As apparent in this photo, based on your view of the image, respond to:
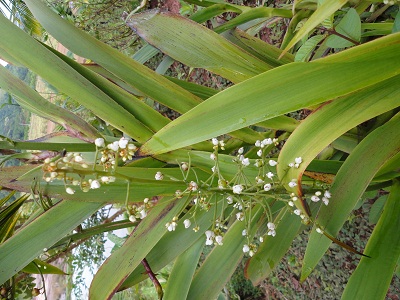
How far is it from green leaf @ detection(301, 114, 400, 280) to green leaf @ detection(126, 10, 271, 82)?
11.0 inches

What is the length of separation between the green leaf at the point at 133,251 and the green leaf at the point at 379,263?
0.38m

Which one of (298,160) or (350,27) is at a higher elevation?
(350,27)

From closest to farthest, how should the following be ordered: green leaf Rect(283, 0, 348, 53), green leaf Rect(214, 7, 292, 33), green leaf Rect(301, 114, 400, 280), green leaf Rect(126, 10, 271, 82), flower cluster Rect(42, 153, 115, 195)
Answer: flower cluster Rect(42, 153, 115, 195)
green leaf Rect(283, 0, 348, 53)
green leaf Rect(301, 114, 400, 280)
green leaf Rect(126, 10, 271, 82)
green leaf Rect(214, 7, 292, 33)

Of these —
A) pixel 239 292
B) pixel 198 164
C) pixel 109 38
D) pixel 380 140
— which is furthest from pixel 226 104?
pixel 109 38

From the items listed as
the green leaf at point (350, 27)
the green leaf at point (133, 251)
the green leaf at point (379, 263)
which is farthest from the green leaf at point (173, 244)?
the green leaf at point (350, 27)

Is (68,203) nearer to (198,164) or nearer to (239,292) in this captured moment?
(198,164)

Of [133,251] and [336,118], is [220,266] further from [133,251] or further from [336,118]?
[336,118]

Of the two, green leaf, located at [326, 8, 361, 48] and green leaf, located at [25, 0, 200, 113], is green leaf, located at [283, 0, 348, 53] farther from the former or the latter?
green leaf, located at [25, 0, 200, 113]

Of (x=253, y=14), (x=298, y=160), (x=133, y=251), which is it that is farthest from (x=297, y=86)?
(x=253, y=14)

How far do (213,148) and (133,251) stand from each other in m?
0.30

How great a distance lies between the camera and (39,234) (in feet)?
2.63

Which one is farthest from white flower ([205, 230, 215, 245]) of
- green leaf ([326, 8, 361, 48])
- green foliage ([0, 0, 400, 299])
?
green leaf ([326, 8, 361, 48])

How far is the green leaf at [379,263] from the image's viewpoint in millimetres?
787

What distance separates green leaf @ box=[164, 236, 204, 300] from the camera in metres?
0.95
